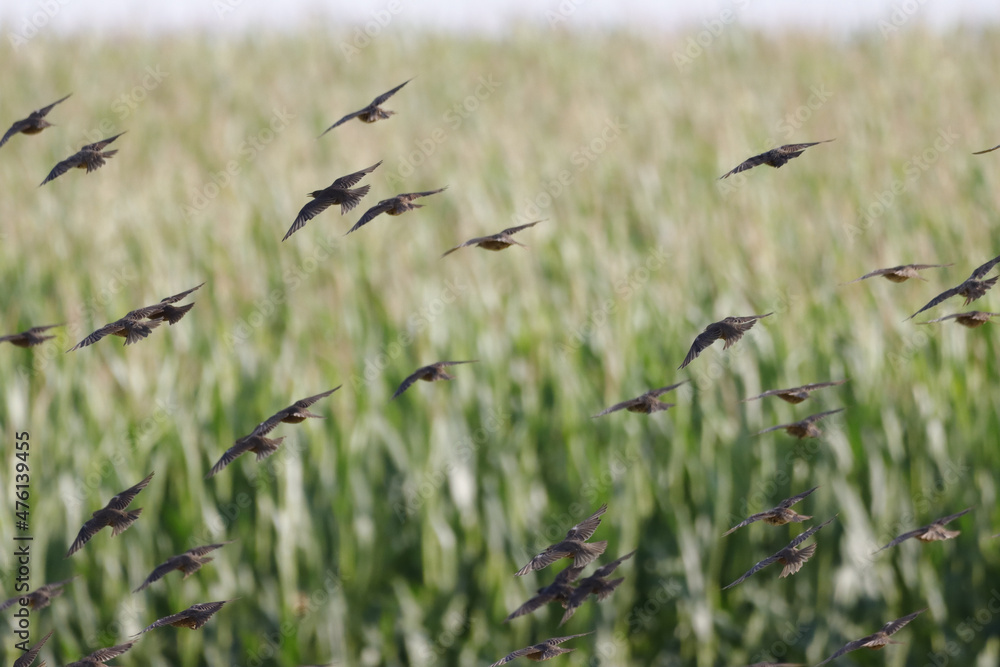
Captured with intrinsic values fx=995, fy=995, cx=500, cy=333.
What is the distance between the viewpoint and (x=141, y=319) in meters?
1.65

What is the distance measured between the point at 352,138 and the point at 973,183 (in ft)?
20.7

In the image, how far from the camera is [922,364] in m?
5.55

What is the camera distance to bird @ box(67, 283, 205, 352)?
A: 62.0 inches

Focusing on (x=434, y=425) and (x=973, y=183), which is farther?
(x=973, y=183)

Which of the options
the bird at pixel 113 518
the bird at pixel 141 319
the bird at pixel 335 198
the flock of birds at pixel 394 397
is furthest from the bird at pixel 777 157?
the bird at pixel 113 518

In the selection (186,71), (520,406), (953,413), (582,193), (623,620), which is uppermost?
(186,71)

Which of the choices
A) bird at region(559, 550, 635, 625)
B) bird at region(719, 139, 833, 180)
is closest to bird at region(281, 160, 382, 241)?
bird at region(719, 139, 833, 180)

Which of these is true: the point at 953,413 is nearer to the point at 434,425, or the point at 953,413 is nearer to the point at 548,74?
the point at 434,425

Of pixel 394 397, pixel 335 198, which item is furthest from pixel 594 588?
pixel 335 198

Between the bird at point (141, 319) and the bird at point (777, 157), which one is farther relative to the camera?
the bird at point (777, 157)

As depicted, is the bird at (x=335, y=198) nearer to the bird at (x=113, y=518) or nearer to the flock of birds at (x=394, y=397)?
the flock of birds at (x=394, y=397)

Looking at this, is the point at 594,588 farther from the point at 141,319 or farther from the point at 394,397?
the point at 141,319

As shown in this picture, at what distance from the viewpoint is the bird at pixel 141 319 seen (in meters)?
1.57

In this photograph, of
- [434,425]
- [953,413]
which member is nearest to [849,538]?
[953,413]
